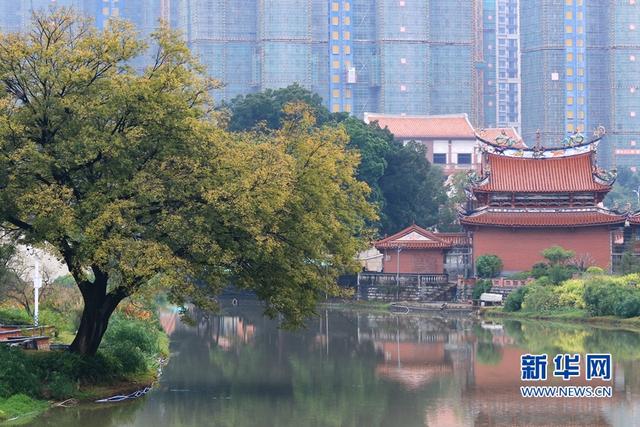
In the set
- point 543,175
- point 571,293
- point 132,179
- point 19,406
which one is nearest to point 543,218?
point 543,175

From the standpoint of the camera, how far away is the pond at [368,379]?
2397 cm

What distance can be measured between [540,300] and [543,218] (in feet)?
27.0

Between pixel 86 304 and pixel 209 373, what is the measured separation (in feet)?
17.9

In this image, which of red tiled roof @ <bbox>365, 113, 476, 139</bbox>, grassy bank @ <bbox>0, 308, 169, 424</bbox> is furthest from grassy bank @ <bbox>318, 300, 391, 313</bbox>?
red tiled roof @ <bbox>365, 113, 476, 139</bbox>

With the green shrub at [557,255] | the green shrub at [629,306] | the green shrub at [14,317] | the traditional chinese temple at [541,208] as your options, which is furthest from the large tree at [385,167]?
the green shrub at [14,317]

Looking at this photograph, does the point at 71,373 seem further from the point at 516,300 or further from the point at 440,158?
the point at 440,158

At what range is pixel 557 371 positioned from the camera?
1147 inches

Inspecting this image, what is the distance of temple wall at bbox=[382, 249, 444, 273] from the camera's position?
63000mm

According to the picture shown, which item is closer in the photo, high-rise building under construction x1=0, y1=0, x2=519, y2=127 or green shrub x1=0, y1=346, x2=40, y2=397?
green shrub x1=0, y1=346, x2=40, y2=397

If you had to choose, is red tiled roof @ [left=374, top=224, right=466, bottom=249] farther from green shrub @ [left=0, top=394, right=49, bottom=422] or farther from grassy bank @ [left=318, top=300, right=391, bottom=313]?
green shrub @ [left=0, top=394, right=49, bottom=422]

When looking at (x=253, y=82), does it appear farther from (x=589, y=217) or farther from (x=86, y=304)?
(x=86, y=304)

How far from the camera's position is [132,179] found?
1022 inches

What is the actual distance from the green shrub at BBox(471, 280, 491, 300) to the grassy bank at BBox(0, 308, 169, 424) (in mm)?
27650

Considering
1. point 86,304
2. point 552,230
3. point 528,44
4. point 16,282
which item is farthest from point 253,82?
point 86,304
